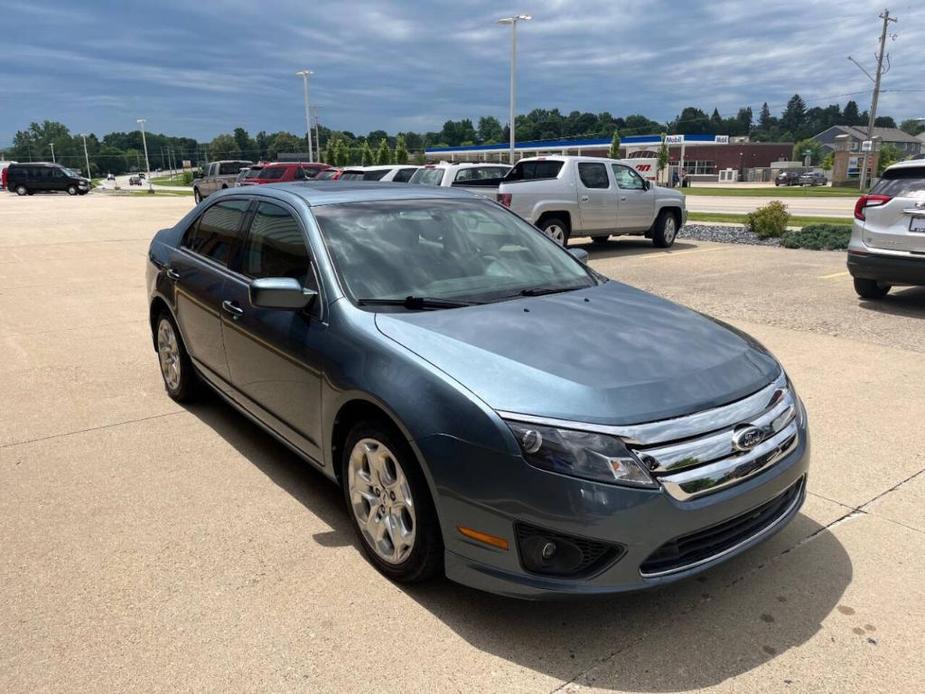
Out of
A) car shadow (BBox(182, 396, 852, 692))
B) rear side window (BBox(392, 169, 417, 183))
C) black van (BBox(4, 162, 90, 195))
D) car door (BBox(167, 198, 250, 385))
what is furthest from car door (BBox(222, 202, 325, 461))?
black van (BBox(4, 162, 90, 195))

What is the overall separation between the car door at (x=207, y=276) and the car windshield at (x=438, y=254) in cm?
90

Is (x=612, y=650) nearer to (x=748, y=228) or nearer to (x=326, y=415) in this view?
(x=326, y=415)

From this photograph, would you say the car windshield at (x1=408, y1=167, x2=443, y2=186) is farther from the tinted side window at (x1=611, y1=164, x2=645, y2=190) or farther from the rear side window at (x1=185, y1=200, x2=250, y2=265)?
the rear side window at (x1=185, y1=200, x2=250, y2=265)

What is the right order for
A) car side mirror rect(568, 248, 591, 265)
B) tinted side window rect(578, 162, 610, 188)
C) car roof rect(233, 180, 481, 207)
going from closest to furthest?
1. car roof rect(233, 180, 481, 207)
2. car side mirror rect(568, 248, 591, 265)
3. tinted side window rect(578, 162, 610, 188)

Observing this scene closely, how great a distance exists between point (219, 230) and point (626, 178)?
10853 mm

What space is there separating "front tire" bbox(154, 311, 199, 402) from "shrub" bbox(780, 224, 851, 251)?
1203cm

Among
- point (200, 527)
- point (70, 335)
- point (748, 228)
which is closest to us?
point (200, 527)

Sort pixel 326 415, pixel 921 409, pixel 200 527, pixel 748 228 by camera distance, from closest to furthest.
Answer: pixel 326 415, pixel 200 527, pixel 921 409, pixel 748 228

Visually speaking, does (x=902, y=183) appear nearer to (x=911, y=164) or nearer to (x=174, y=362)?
(x=911, y=164)

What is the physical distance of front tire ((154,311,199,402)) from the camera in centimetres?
511

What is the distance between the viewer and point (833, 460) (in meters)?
4.24

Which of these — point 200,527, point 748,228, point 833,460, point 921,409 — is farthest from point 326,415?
point 748,228

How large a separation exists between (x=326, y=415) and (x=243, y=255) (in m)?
1.47

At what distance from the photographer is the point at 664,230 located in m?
14.7
